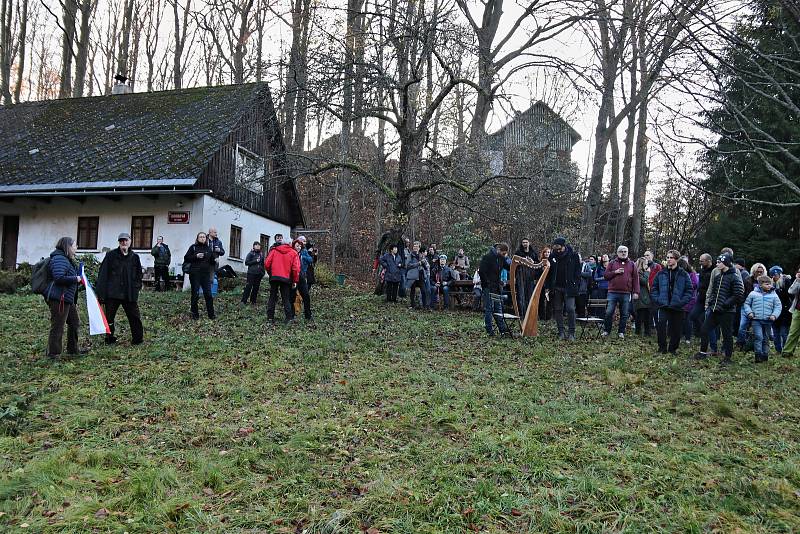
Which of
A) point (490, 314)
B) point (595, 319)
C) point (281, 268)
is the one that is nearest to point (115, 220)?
point (281, 268)

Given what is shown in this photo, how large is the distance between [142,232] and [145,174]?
2041 mm

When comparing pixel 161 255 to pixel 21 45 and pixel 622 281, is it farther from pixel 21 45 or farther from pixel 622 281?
pixel 21 45

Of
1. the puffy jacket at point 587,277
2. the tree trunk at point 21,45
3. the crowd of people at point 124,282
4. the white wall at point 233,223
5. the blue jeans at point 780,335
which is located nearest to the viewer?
the crowd of people at point 124,282

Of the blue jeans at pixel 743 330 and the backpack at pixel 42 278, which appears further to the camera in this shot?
the blue jeans at pixel 743 330

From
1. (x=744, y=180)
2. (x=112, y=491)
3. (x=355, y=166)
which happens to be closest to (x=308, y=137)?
(x=355, y=166)

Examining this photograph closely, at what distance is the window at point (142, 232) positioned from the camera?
62.9ft

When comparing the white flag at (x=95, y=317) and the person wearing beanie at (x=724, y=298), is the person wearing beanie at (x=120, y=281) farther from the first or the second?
the person wearing beanie at (x=724, y=298)

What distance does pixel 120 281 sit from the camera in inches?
380

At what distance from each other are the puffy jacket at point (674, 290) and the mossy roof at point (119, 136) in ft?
42.8

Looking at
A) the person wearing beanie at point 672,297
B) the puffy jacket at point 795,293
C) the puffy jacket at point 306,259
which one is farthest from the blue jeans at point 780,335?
the puffy jacket at point 306,259

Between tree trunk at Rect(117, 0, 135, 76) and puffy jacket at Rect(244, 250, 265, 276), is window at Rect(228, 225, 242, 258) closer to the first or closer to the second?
puffy jacket at Rect(244, 250, 265, 276)

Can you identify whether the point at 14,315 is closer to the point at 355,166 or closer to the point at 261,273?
the point at 261,273

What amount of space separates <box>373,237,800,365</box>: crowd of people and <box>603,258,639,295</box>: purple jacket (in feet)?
0.06

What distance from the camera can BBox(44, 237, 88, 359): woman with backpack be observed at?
8.59 meters
